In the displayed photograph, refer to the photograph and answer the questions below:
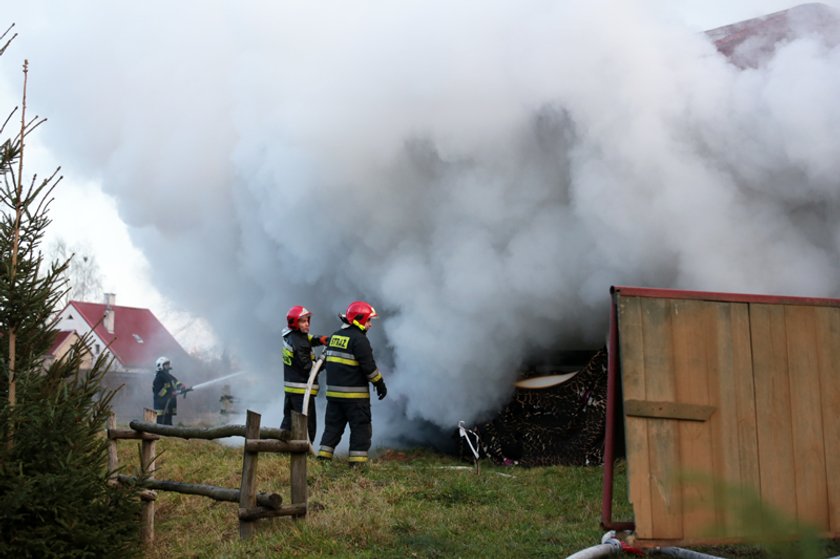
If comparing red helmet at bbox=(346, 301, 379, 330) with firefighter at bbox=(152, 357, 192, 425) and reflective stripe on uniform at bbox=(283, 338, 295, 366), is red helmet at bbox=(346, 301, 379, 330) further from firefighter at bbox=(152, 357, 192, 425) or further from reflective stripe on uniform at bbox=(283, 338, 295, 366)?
firefighter at bbox=(152, 357, 192, 425)

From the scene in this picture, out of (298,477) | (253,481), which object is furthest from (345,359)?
(253,481)

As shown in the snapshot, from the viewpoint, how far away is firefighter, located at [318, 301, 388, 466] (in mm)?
8562

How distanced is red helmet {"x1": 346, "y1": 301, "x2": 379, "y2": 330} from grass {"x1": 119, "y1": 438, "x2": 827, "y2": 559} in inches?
57.8

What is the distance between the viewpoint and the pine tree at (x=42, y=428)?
4172 millimetres

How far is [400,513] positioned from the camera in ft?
20.3

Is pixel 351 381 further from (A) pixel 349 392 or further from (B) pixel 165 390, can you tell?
(B) pixel 165 390

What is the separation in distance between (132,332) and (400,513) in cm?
3428

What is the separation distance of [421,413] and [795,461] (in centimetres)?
628

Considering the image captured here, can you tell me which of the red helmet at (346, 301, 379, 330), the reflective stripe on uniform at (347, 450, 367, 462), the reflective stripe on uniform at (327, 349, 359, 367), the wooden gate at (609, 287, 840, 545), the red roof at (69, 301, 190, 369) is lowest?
the reflective stripe on uniform at (347, 450, 367, 462)

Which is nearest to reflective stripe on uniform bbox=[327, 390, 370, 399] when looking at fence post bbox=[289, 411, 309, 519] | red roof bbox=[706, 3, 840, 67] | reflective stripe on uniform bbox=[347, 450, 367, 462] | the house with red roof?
reflective stripe on uniform bbox=[347, 450, 367, 462]

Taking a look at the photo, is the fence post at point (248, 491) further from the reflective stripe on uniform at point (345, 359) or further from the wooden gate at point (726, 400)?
the reflective stripe on uniform at point (345, 359)

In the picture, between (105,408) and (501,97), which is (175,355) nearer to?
(501,97)

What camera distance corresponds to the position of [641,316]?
422cm

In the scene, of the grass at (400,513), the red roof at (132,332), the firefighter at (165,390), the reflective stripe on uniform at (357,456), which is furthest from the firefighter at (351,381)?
the red roof at (132,332)
